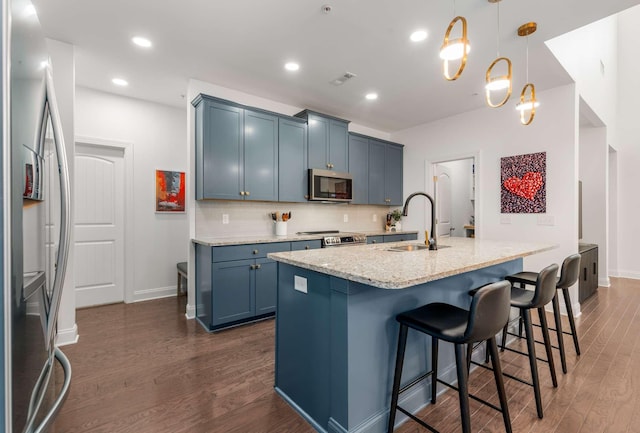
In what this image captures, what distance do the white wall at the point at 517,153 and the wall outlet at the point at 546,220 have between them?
3 centimetres

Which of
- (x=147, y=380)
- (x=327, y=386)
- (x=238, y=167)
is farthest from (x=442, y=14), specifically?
(x=147, y=380)

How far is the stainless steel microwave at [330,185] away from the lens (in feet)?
13.8

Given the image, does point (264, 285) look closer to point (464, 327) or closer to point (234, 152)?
point (234, 152)

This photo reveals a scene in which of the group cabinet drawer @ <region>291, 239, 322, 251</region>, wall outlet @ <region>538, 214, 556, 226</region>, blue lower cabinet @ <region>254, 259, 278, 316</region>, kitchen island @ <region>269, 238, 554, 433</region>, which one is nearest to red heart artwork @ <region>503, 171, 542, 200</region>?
wall outlet @ <region>538, 214, 556, 226</region>

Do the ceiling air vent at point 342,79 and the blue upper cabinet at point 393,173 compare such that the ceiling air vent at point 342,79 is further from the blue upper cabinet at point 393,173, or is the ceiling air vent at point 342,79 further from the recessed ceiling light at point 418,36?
the blue upper cabinet at point 393,173

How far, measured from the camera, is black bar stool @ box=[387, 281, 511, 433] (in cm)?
139

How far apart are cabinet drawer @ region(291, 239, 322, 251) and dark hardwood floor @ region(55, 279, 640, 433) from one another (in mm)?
929

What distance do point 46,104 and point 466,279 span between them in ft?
8.20

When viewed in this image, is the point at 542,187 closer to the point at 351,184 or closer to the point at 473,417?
the point at 351,184

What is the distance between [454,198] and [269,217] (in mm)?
4263

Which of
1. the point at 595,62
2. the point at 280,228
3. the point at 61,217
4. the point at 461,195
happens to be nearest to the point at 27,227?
the point at 61,217

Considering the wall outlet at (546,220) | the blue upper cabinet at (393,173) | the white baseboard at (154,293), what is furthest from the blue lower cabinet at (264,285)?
the wall outlet at (546,220)

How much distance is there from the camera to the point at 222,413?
6.12 ft

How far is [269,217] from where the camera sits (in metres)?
4.19
